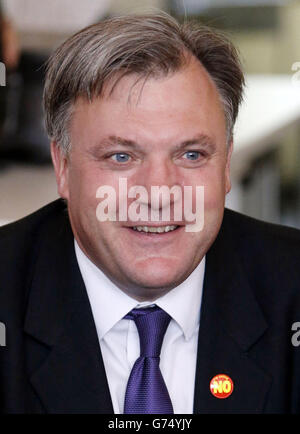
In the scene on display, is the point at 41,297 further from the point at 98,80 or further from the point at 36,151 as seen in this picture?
the point at 36,151

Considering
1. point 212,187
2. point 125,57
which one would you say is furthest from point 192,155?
point 125,57

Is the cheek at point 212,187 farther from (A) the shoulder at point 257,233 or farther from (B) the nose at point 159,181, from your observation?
(A) the shoulder at point 257,233

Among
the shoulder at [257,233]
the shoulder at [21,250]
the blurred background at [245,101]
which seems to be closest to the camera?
the shoulder at [21,250]

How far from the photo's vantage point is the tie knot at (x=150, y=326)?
1.15m

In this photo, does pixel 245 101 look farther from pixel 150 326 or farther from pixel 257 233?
pixel 150 326

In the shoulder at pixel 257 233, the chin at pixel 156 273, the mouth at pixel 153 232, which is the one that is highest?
the shoulder at pixel 257 233

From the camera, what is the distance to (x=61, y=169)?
1236mm

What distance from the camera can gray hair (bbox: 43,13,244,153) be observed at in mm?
1101

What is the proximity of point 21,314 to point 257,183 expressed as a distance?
1892mm

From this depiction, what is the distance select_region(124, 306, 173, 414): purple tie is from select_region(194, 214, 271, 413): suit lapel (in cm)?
5

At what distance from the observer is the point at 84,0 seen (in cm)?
345

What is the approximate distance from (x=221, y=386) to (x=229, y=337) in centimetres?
8

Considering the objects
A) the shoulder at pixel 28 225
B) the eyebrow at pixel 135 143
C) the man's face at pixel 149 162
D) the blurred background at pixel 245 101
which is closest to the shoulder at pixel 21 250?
the shoulder at pixel 28 225

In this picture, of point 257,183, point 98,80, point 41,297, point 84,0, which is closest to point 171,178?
point 98,80
